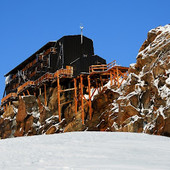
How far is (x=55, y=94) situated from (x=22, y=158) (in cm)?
3798

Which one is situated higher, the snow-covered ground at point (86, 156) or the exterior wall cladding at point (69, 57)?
the exterior wall cladding at point (69, 57)

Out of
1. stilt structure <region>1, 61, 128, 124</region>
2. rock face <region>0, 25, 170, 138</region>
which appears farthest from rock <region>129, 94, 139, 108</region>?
stilt structure <region>1, 61, 128, 124</region>

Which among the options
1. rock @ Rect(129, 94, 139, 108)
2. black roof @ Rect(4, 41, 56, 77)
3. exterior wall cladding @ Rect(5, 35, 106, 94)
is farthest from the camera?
black roof @ Rect(4, 41, 56, 77)

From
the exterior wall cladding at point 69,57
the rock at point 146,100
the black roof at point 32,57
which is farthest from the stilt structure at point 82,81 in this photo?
the rock at point 146,100

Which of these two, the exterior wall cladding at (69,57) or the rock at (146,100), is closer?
the rock at (146,100)

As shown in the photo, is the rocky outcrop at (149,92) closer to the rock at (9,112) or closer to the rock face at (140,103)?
the rock face at (140,103)

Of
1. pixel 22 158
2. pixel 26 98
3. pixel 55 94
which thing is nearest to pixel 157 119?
pixel 22 158

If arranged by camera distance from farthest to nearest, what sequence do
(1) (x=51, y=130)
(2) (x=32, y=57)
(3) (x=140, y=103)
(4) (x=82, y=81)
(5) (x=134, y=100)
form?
(2) (x=32, y=57) < (4) (x=82, y=81) < (1) (x=51, y=130) < (5) (x=134, y=100) < (3) (x=140, y=103)

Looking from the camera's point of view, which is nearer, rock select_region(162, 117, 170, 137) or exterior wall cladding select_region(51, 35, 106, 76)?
rock select_region(162, 117, 170, 137)

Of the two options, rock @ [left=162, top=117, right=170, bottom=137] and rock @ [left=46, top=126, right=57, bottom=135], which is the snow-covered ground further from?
rock @ [left=46, top=126, right=57, bottom=135]

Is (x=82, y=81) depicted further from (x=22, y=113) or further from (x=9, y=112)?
(x=9, y=112)

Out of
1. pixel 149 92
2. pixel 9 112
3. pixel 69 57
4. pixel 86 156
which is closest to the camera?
pixel 86 156

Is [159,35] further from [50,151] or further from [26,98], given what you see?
[26,98]

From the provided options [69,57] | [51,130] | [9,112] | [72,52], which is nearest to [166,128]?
[51,130]
